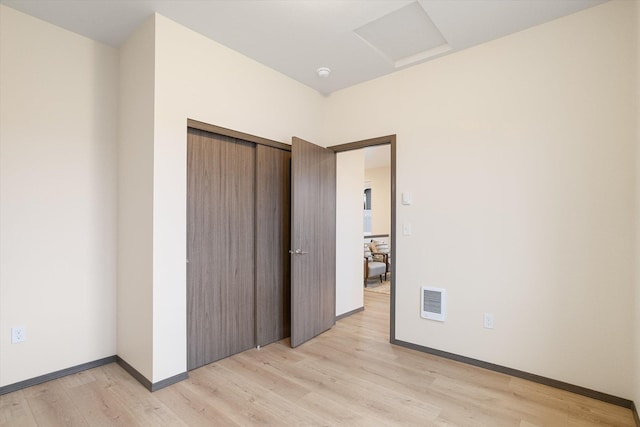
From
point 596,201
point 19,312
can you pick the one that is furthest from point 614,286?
point 19,312

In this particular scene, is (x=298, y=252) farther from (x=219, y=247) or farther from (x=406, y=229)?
(x=406, y=229)

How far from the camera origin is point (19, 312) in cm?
231

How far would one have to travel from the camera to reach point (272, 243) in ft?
10.7

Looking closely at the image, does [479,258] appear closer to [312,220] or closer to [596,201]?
[596,201]

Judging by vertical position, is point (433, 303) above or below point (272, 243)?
below

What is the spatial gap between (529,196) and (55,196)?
3706 millimetres

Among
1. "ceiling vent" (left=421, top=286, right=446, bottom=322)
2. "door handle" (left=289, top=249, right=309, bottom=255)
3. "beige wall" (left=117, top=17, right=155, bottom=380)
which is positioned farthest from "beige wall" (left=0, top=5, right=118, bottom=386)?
"ceiling vent" (left=421, top=286, right=446, bottom=322)

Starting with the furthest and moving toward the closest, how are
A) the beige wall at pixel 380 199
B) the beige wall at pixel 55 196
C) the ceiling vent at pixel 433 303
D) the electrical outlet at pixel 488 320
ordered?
the beige wall at pixel 380 199
the ceiling vent at pixel 433 303
the electrical outlet at pixel 488 320
the beige wall at pixel 55 196

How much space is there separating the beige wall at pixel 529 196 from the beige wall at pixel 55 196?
2.69m

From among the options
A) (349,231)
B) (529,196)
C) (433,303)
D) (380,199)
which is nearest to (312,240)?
(349,231)

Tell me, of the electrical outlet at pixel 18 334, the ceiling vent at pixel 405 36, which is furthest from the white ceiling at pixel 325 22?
the electrical outlet at pixel 18 334

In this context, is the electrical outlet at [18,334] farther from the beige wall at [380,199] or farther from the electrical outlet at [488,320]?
the beige wall at [380,199]

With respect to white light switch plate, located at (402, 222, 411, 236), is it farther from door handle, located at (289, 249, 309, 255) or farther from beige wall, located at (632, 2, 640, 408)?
beige wall, located at (632, 2, 640, 408)

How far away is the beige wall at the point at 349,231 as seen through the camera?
4.00 m
